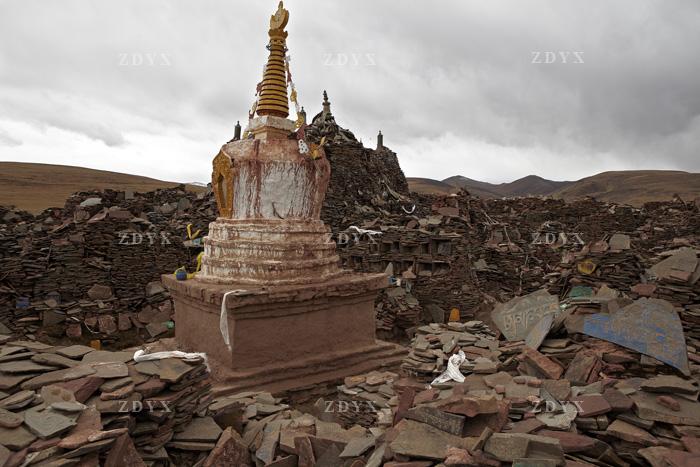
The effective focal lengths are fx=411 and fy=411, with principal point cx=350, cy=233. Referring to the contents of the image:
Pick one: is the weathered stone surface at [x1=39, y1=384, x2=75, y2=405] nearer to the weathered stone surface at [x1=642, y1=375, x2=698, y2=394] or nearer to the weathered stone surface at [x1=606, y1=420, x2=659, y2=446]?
the weathered stone surface at [x1=606, y1=420, x2=659, y2=446]

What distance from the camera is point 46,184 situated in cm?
7056

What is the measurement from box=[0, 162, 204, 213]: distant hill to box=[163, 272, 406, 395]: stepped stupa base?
50556 millimetres

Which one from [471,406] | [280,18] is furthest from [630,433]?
[280,18]

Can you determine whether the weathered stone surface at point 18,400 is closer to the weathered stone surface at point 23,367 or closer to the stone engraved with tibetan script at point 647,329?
the weathered stone surface at point 23,367

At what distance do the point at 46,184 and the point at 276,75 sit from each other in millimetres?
79342

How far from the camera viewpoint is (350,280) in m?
8.17

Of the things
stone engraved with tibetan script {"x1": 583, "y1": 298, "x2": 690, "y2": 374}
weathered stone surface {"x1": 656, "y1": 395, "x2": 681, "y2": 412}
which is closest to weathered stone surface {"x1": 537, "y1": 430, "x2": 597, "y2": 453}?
weathered stone surface {"x1": 656, "y1": 395, "x2": 681, "y2": 412}

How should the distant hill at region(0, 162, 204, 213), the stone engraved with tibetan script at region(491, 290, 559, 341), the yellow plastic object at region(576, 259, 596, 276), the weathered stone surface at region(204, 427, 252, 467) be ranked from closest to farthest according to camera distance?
the weathered stone surface at region(204, 427, 252, 467), the stone engraved with tibetan script at region(491, 290, 559, 341), the yellow plastic object at region(576, 259, 596, 276), the distant hill at region(0, 162, 204, 213)

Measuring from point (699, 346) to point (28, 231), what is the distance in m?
19.6

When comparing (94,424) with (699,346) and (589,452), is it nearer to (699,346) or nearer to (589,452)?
(589,452)

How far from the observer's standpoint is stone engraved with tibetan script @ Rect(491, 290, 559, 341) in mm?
6215

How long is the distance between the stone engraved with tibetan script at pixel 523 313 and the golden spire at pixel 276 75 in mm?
6349

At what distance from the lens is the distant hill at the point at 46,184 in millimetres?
54562

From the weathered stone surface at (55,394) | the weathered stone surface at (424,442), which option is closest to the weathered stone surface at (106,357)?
the weathered stone surface at (55,394)
